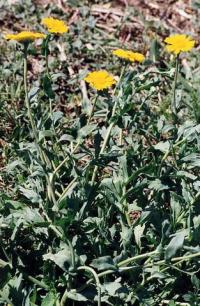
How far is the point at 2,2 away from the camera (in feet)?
13.2

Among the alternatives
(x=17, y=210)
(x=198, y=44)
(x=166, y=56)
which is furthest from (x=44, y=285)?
(x=198, y=44)

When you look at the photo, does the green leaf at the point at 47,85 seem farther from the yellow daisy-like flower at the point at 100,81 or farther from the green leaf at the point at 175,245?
the green leaf at the point at 175,245

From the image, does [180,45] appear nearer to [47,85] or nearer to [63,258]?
[47,85]

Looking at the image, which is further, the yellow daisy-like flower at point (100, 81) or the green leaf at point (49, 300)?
the yellow daisy-like flower at point (100, 81)

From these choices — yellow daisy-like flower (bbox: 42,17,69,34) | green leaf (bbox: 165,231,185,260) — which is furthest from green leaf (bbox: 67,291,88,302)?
yellow daisy-like flower (bbox: 42,17,69,34)

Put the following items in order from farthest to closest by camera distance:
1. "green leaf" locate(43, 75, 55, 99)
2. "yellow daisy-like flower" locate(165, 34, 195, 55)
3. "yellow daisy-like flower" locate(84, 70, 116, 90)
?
"yellow daisy-like flower" locate(165, 34, 195, 55), "green leaf" locate(43, 75, 55, 99), "yellow daisy-like flower" locate(84, 70, 116, 90)

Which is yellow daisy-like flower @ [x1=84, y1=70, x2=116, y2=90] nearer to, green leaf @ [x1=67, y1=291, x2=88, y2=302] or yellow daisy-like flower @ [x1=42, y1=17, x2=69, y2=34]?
yellow daisy-like flower @ [x1=42, y1=17, x2=69, y2=34]

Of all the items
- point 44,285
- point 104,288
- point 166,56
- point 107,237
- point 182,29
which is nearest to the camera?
point 104,288

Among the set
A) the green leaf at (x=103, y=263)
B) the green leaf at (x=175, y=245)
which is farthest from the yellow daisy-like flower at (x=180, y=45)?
the green leaf at (x=103, y=263)

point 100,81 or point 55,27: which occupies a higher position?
point 55,27

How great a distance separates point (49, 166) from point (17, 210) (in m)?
0.23

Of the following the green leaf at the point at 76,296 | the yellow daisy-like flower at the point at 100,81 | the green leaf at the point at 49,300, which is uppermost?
the yellow daisy-like flower at the point at 100,81

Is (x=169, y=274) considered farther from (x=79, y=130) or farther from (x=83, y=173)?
(x=79, y=130)

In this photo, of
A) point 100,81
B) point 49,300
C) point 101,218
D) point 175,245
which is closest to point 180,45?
point 100,81
